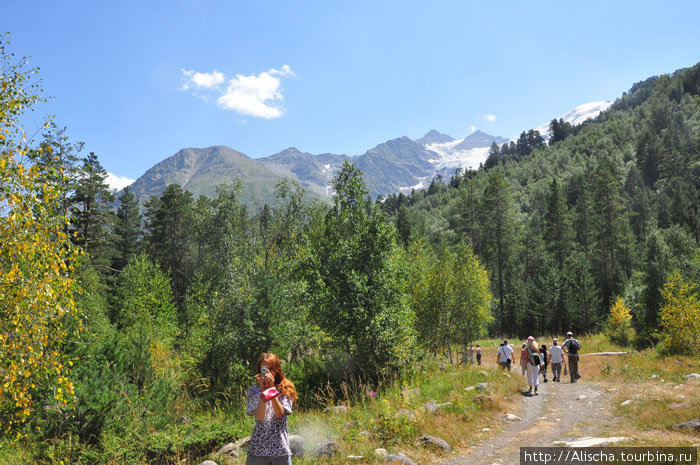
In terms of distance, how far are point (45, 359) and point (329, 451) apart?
5.40 m

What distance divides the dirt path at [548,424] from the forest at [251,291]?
16.7 feet

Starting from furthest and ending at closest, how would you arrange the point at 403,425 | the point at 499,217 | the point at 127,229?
the point at 499,217 → the point at 127,229 → the point at 403,425

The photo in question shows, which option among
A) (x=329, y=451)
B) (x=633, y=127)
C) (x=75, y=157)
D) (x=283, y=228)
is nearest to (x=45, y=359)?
(x=329, y=451)

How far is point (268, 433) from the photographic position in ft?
16.4

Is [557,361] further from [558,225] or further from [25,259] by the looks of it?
[558,225]

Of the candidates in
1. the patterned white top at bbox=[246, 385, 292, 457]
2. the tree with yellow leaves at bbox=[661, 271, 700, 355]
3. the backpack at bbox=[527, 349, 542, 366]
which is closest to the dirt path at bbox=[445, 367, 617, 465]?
the backpack at bbox=[527, 349, 542, 366]

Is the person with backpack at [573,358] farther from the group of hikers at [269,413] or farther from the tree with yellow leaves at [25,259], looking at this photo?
the tree with yellow leaves at [25,259]

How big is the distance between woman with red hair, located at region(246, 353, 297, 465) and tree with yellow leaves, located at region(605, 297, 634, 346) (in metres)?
40.1

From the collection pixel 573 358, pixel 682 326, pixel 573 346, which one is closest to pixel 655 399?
pixel 573 346

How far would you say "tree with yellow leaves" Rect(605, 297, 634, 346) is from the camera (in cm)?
3553

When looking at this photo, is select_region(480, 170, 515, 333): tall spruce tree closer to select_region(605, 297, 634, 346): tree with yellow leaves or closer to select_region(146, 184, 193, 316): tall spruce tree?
select_region(605, 297, 634, 346): tree with yellow leaves

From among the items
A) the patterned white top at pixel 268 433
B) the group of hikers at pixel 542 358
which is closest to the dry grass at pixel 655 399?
the group of hikers at pixel 542 358

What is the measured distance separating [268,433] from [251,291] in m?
12.8

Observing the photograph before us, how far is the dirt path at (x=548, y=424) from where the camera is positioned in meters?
8.23
